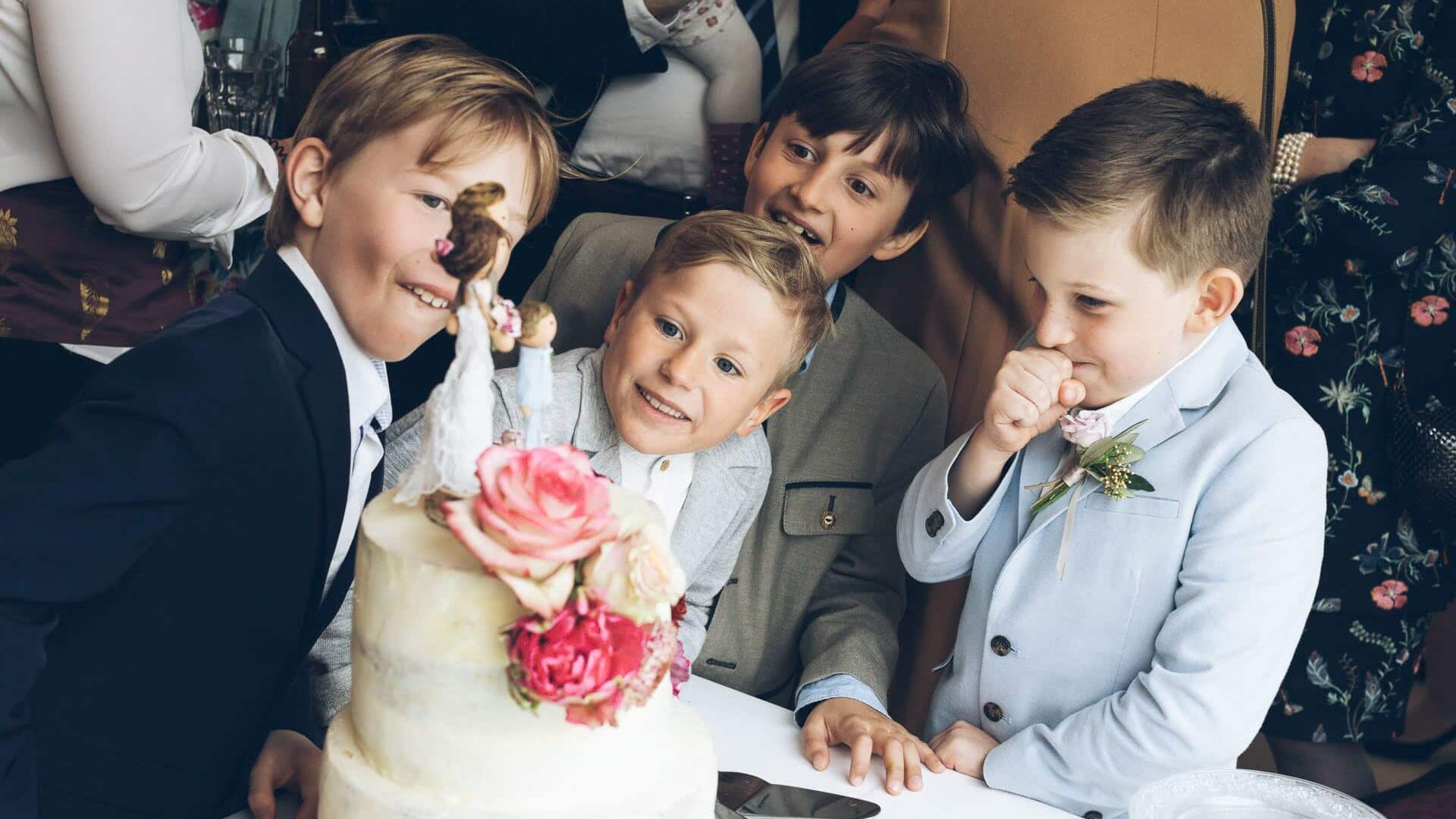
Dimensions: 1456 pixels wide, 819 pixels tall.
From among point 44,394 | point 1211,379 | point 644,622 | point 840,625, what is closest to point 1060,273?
point 1211,379

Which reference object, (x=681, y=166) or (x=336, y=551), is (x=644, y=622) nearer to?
(x=336, y=551)

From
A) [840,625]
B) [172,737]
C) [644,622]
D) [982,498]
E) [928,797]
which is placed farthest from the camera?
[840,625]

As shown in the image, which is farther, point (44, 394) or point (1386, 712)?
point (1386, 712)

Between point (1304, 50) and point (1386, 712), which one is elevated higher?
point (1304, 50)

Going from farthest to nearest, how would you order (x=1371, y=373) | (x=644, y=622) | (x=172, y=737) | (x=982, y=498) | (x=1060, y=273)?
(x=1371, y=373)
(x=982, y=498)
(x=1060, y=273)
(x=172, y=737)
(x=644, y=622)

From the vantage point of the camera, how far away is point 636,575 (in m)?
0.94

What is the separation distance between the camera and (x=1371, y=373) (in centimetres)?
234

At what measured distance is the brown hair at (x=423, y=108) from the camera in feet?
4.68

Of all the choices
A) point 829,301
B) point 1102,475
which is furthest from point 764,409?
point 1102,475

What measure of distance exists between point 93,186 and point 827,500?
1155 mm

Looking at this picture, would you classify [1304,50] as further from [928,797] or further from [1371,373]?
[928,797]

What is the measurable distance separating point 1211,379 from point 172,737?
1262 millimetres

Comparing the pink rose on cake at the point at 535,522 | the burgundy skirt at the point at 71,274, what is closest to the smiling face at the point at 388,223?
the pink rose on cake at the point at 535,522

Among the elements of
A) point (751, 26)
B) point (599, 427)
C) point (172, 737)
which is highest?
point (751, 26)
